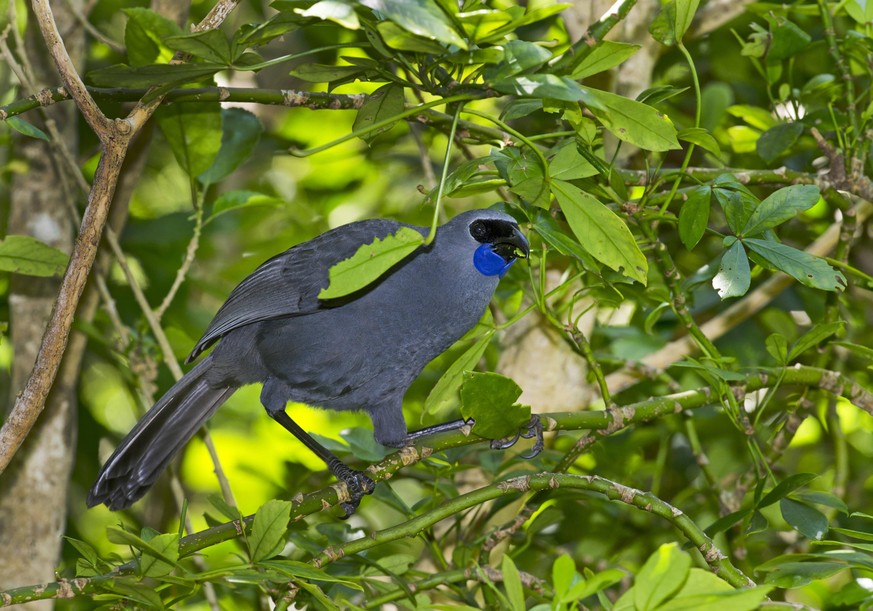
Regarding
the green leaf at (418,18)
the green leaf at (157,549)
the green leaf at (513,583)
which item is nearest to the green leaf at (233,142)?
the green leaf at (157,549)

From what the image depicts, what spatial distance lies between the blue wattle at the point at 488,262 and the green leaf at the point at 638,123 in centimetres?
98

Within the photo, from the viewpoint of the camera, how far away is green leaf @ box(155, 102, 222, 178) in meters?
3.00

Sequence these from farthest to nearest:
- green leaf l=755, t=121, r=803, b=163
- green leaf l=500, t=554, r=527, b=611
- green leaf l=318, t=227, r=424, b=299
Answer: green leaf l=755, t=121, r=803, b=163
green leaf l=318, t=227, r=424, b=299
green leaf l=500, t=554, r=527, b=611

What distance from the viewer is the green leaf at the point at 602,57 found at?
6.10 feet

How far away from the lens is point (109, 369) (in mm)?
4684

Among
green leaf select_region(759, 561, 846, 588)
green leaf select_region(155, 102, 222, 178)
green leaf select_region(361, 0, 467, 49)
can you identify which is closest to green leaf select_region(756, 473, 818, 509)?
green leaf select_region(759, 561, 846, 588)

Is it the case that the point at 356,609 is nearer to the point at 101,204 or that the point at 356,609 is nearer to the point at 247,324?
the point at 101,204

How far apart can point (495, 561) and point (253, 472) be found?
0.90 metres

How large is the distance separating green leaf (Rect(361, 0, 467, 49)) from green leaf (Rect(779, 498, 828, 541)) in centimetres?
137

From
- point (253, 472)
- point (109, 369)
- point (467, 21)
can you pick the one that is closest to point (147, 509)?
point (109, 369)

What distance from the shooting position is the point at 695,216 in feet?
6.82

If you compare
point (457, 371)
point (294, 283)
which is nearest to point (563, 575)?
point (457, 371)

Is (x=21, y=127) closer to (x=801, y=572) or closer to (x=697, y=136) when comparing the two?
(x=697, y=136)

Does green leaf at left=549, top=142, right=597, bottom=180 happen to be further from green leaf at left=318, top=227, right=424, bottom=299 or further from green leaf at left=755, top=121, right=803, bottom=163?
green leaf at left=755, top=121, right=803, bottom=163
